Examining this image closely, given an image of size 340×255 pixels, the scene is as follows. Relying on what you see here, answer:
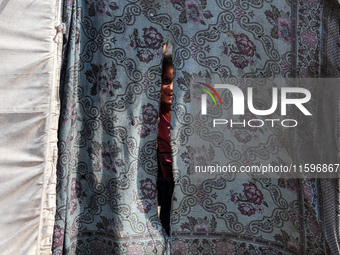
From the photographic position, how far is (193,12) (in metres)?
2.22

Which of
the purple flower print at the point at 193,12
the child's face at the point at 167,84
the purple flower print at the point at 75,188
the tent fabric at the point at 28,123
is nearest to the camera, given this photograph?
the tent fabric at the point at 28,123

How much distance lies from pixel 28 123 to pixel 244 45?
3.97ft

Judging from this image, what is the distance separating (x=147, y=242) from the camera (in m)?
2.10

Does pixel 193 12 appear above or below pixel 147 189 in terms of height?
above

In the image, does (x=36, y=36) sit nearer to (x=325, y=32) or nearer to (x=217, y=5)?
(x=217, y=5)

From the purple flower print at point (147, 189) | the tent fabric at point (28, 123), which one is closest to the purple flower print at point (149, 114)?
the purple flower print at point (147, 189)

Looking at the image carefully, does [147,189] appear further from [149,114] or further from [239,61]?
[239,61]

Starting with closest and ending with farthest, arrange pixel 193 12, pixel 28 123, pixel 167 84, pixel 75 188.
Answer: pixel 28 123
pixel 75 188
pixel 193 12
pixel 167 84

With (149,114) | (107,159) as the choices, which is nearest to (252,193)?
(149,114)

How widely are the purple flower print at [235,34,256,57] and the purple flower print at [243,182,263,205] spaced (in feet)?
2.36

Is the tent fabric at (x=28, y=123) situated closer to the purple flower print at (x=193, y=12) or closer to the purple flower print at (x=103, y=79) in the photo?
the purple flower print at (x=103, y=79)

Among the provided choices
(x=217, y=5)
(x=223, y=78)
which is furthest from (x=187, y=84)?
(x=217, y=5)

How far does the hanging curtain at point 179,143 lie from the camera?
212 cm

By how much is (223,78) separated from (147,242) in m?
0.97
